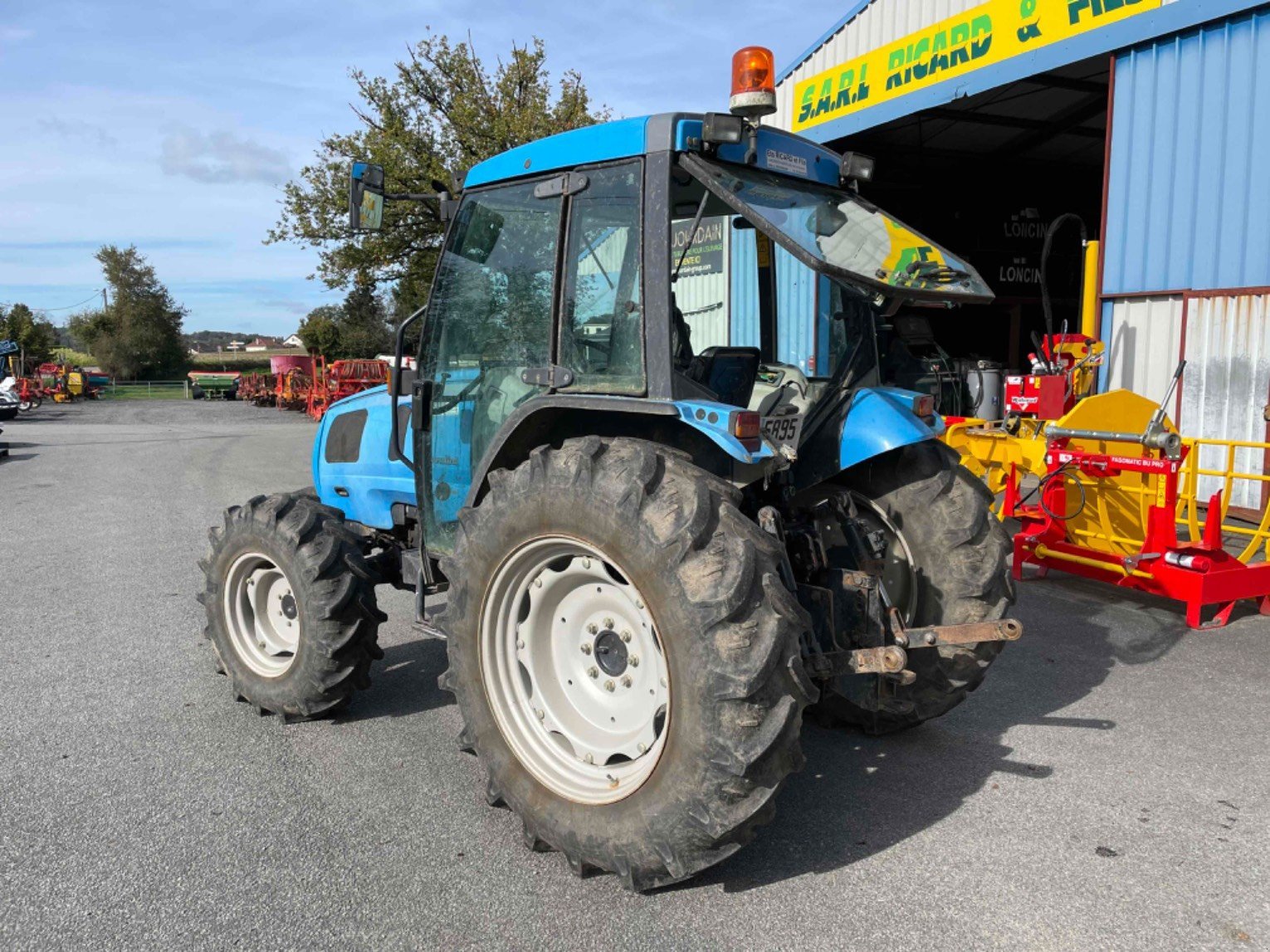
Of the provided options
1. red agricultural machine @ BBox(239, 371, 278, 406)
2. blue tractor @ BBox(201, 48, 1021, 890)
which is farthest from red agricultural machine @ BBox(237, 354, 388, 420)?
blue tractor @ BBox(201, 48, 1021, 890)

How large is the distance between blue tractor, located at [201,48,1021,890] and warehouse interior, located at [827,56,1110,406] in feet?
33.8

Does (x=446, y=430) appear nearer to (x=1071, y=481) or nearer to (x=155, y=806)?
(x=155, y=806)

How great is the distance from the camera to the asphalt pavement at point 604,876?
275 cm

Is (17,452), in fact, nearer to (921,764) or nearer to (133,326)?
(921,764)

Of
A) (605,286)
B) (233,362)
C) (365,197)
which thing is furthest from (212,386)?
(605,286)

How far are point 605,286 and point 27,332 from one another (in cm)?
6155

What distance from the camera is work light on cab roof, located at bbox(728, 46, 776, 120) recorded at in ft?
10.5

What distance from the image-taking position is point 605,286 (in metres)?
3.35

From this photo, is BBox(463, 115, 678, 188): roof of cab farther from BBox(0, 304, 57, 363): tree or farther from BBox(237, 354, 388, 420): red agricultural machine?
BBox(0, 304, 57, 363): tree

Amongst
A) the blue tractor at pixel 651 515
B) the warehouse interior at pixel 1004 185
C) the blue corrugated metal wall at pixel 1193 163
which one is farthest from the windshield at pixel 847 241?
the warehouse interior at pixel 1004 185

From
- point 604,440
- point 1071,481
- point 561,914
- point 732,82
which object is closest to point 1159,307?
point 1071,481

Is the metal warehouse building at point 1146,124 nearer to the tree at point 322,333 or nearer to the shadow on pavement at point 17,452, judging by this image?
the shadow on pavement at point 17,452

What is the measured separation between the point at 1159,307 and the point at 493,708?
26.4ft

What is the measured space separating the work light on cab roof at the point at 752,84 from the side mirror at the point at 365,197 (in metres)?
1.48
